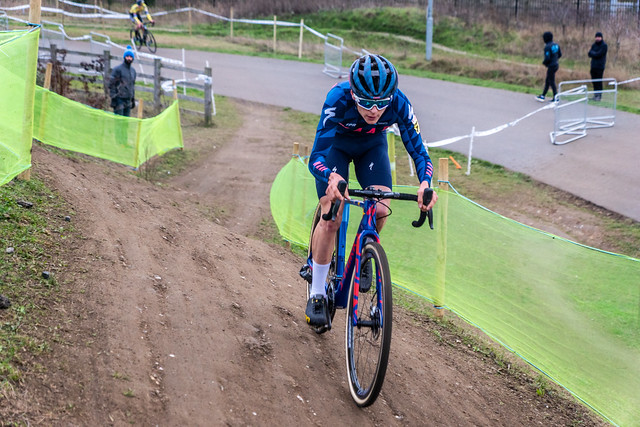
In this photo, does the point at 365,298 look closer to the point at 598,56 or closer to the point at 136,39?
the point at 598,56

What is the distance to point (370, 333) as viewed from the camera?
14.3 feet

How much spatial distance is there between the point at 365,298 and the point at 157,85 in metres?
15.5

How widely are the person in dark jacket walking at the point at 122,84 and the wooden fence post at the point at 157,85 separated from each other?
374 cm

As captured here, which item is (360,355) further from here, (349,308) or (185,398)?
(185,398)

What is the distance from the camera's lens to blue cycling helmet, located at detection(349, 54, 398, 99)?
425 cm

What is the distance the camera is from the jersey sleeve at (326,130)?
456cm

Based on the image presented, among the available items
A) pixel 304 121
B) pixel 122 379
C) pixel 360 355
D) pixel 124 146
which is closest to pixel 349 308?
pixel 360 355

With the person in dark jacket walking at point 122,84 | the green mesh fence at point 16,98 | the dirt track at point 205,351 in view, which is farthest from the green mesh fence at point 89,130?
the green mesh fence at point 16,98

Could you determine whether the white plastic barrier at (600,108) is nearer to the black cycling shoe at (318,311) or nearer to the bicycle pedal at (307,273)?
the bicycle pedal at (307,273)

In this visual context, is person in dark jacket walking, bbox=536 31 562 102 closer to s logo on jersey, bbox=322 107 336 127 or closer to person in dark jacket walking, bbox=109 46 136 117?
person in dark jacket walking, bbox=109 46 136 117

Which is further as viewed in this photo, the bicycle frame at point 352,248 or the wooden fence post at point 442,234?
the wooden fence post at point 442,234

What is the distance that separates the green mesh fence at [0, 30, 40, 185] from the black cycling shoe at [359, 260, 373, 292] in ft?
9.98

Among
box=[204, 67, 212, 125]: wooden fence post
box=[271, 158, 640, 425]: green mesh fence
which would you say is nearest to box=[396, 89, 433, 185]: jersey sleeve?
box=[271, 158, 640, 425]: green mesh fence

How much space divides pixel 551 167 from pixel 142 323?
11.5m
